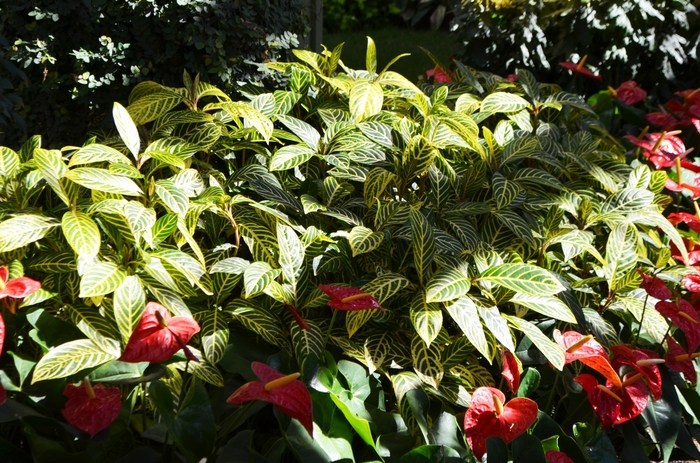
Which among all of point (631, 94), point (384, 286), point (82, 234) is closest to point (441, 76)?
point (631, 94)

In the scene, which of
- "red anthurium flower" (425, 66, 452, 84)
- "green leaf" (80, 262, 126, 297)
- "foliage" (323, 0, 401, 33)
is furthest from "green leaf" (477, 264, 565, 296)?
"foliage" (323, 0, 401, 33)

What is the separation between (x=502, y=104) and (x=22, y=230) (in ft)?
5.46

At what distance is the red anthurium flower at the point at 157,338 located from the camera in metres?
1.44

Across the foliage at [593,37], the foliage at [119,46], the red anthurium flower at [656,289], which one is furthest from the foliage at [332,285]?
the foliage at [593,37]

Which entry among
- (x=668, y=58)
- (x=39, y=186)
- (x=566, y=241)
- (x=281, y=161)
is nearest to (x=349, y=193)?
(x=281, y=161)

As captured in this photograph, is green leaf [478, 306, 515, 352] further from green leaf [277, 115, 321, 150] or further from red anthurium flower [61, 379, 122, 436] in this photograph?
red anthurium flower [61, 379, 122, 436]

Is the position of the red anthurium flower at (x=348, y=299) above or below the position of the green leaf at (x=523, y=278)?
above

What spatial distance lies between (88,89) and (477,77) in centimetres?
172

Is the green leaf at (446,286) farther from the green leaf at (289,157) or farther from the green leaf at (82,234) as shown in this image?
the green leaf at (82,234)

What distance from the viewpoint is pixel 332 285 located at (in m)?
1.82

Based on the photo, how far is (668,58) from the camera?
179 inches

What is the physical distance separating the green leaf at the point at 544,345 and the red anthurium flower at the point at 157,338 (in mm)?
863

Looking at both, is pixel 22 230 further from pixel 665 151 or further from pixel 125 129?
pixel 665 151

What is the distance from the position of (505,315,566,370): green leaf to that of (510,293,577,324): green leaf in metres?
0.05
